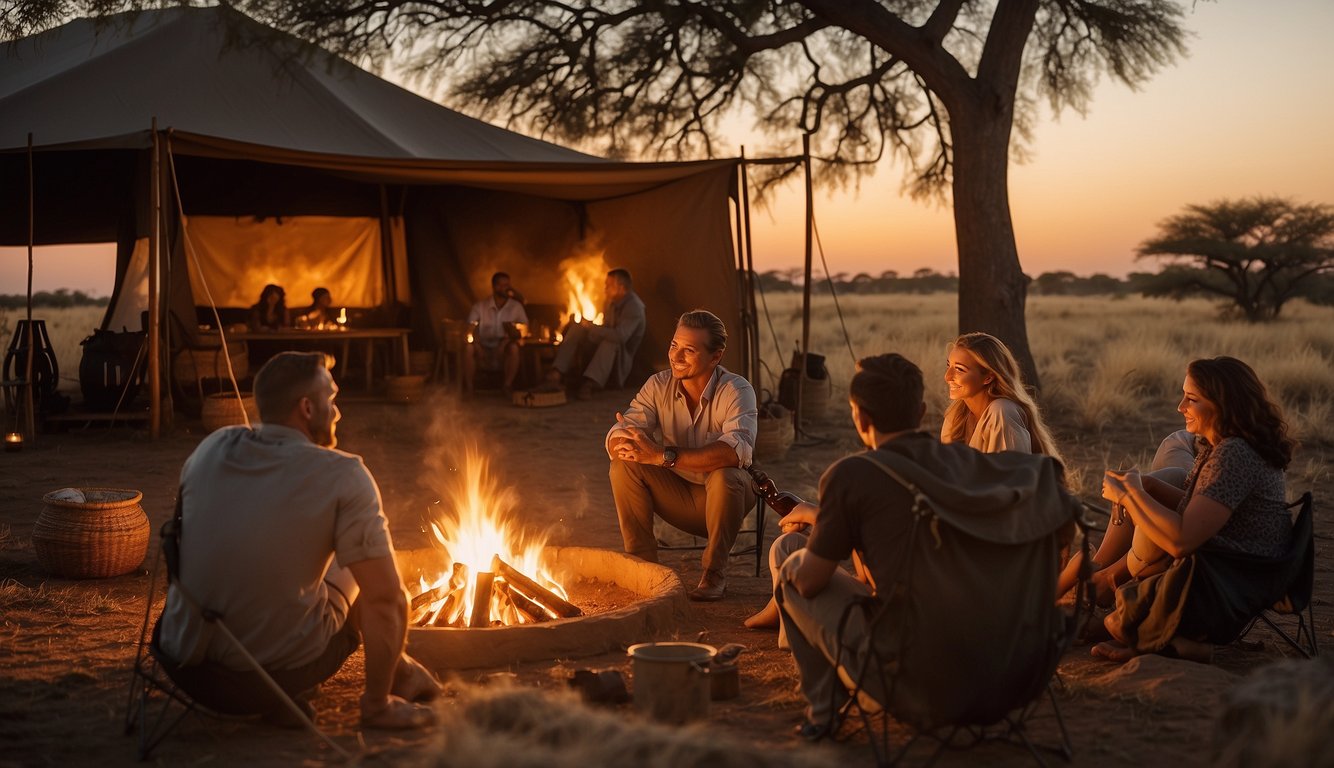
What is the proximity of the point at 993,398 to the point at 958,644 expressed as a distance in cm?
155

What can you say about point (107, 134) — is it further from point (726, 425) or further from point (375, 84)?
point (726, 425)

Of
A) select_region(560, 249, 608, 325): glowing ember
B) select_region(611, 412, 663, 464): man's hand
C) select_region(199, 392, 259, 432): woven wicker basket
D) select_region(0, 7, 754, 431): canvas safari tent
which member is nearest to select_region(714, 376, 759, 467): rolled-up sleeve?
select_region(611, 412, 663, 464): man's hand

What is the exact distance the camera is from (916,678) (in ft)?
10.2

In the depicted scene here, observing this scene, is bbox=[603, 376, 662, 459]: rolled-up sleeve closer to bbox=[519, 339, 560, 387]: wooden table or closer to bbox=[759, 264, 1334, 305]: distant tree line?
bbox=[519, 339, 560, 387]: wooden table

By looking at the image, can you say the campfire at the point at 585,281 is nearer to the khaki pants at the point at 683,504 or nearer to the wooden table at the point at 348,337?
the wooden table at the point at 348,337

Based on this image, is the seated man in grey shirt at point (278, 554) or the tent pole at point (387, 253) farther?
the tent pole at point (387, 253)

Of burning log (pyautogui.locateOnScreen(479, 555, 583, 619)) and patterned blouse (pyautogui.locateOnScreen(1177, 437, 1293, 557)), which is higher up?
patterned blouse (pyautogui.locateOnScreen(1177, 437, 1293, 557))

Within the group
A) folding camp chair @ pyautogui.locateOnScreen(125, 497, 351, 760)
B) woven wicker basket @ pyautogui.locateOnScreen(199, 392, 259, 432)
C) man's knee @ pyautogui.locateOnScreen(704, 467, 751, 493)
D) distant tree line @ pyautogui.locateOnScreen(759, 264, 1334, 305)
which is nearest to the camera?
folding camp chair @ pyautogui.locateOnScreen(125, 497, 351, 760)

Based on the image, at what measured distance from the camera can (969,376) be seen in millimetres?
4430

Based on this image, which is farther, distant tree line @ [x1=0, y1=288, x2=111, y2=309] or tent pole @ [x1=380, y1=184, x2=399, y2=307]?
distant tree line @ [x1=0, y1=288, x2=111, y2=309]

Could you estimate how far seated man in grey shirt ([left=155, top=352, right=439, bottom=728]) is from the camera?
3.19 m

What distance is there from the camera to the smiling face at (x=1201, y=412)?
3934 millimetres

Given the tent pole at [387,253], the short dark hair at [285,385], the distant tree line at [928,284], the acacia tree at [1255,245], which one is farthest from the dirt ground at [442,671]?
the distant tree line at [928,284]

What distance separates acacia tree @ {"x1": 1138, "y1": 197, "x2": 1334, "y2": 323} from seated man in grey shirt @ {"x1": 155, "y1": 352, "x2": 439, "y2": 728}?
27111 millimetres
